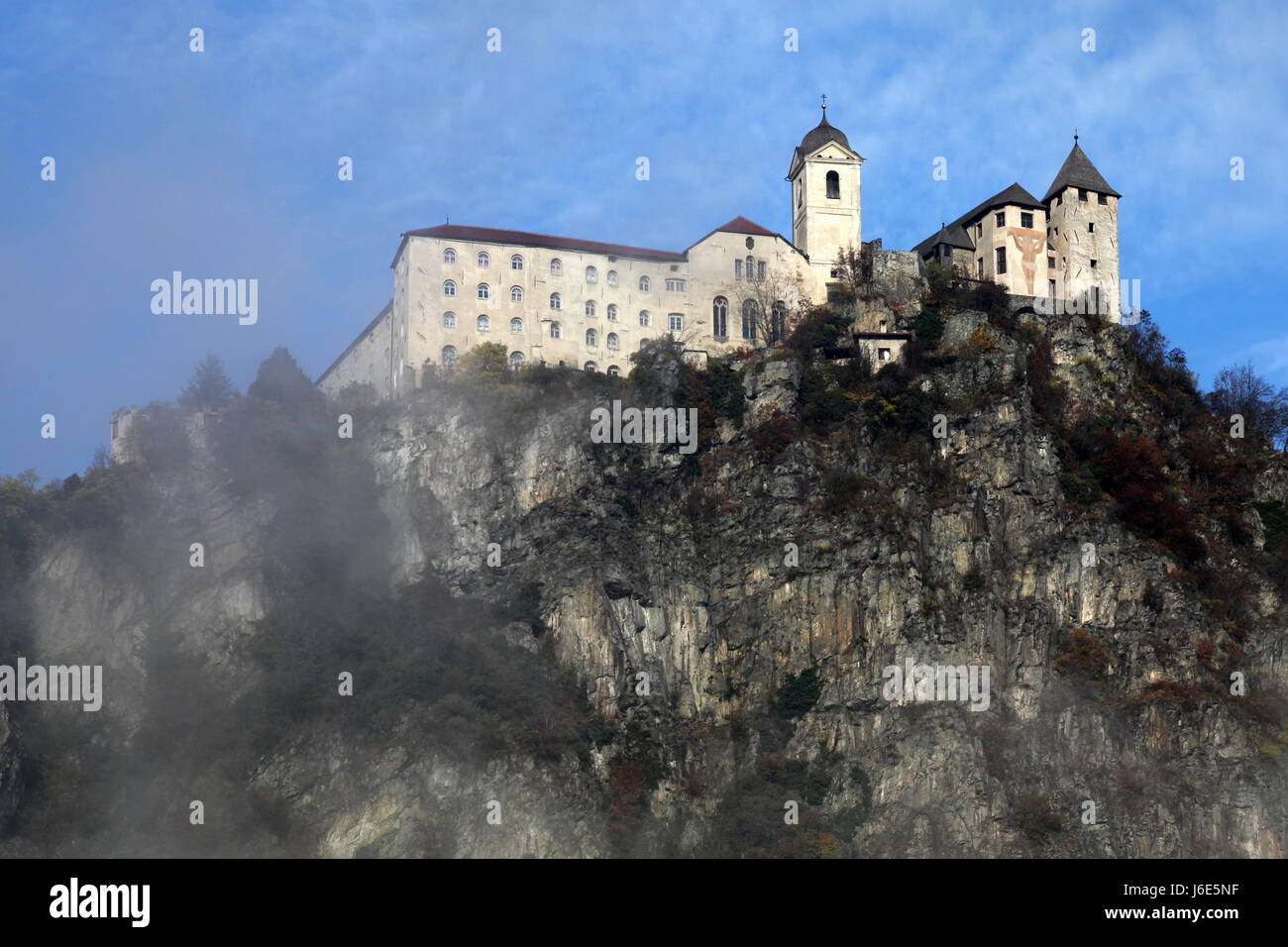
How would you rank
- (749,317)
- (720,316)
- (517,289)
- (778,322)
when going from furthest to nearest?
(720,316) < (749,317) < (778,322) < (517,289)

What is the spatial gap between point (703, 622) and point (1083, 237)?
115 ft

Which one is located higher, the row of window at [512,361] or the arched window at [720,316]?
the arched window at [720,316]

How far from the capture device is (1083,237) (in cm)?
10694

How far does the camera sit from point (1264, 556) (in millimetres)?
91562

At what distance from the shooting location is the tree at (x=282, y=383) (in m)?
102

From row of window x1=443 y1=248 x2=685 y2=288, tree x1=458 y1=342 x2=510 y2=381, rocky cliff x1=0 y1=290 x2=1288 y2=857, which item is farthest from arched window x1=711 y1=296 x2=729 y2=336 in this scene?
tree x1=458 y1=342 x2=510 y2=381

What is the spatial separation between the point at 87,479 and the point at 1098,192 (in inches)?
2362

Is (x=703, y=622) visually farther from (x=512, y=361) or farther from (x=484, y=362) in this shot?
(x=512, y=361)

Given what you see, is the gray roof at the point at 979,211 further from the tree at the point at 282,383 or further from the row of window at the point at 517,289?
the tree at the point at 282,383

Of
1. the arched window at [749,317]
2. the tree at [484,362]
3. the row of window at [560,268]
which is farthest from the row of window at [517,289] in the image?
the tree at [484,362]

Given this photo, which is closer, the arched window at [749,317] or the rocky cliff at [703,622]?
the rocky cliff at [703,622]

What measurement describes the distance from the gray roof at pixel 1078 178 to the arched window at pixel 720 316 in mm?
20889

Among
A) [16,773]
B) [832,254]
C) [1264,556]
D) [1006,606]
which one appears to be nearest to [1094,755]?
[1006,606]

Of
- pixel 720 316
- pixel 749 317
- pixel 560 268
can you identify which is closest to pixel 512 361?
pixel 560 268
